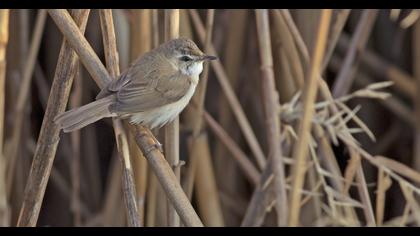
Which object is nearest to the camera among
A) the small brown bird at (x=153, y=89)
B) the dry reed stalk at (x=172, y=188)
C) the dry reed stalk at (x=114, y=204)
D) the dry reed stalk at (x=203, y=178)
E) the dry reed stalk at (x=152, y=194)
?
the dry reed stalk at (x=172, y=188)

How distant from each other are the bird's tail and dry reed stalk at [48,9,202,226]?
111mm

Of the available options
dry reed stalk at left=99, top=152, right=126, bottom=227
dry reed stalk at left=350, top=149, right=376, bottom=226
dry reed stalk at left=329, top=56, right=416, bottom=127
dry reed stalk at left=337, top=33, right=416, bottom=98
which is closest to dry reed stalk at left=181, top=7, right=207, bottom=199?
dry reed stalk at left=99, top=152, right=126, bottom=227

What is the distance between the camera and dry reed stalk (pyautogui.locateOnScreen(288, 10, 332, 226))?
1.73 metres

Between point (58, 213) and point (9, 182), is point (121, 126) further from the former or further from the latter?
point (58, 213)

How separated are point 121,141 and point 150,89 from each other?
0.51 metres

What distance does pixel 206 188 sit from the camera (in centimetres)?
279

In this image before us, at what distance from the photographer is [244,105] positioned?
124 inches

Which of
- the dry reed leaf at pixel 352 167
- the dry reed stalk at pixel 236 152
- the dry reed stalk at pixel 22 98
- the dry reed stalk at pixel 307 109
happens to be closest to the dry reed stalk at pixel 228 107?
the dry reed stalk at pixel 236 152

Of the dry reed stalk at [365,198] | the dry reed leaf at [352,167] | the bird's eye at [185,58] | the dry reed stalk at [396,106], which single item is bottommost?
the dry reed stalk at [365,198]

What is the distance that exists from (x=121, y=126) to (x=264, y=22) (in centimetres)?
59

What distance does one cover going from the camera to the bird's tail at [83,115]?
1.85 meters

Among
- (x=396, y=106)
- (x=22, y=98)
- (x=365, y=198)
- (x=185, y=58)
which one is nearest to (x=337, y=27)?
(x=185, y=58)

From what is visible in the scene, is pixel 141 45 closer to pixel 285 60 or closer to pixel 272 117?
pixel 272 117

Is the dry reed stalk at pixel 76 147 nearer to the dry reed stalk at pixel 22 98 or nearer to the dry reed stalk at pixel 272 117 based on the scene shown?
the dry reed stalk at pixel 22 98
